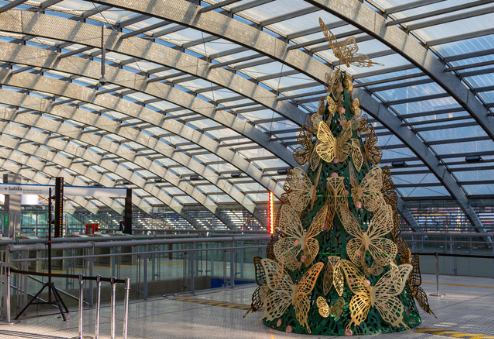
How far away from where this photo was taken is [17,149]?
162 feet

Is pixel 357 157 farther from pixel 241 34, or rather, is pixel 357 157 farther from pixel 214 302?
pixel 241 34

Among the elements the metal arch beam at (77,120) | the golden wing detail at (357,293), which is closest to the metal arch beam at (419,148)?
the metal arch beam at (77,120)

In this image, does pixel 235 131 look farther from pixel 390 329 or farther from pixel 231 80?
pixel 390 329

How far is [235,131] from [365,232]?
2584 cm

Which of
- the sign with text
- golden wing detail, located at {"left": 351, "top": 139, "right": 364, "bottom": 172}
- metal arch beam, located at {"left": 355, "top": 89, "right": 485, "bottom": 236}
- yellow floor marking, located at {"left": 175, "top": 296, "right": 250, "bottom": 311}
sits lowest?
yellow floor marking, located at {"left": 175, "top": 296, "right": 250, "bottom": 311}

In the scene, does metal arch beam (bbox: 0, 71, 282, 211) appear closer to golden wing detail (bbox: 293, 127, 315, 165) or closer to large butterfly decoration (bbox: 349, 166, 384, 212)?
golden wing detail (bbox: 293, 127, 315, 165)

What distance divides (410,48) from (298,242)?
14.6 metres

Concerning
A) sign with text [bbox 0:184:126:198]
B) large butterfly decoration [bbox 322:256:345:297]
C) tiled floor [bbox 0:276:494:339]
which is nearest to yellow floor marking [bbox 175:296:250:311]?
tiled floor [bbox 0:276:494:339]

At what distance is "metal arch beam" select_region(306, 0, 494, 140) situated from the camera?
19.6 m

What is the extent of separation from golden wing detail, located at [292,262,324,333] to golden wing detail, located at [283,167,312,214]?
1099 mm

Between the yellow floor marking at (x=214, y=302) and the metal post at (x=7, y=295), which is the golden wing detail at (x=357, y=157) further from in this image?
the metal post at (x=7, y=295)

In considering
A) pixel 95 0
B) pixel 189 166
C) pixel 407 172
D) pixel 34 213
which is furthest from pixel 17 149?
pixel 95 0

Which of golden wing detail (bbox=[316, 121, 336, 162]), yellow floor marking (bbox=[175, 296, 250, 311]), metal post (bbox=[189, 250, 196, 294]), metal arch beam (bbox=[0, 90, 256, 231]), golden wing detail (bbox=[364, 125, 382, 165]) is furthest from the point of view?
metal arch beam (bbox=[0, 90, 256, 231])

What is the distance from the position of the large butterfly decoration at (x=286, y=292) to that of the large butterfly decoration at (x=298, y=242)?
20cm
